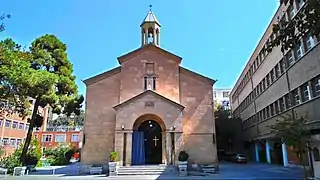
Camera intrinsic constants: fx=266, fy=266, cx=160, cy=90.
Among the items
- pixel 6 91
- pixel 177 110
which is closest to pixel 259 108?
pixel 177 110

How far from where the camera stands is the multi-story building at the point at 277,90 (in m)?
16.9

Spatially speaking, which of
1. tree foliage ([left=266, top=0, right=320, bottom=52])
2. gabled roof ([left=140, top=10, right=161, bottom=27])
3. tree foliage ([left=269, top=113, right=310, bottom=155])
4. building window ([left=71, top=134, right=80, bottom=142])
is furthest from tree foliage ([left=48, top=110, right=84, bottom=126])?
tree foliage ([left=266, top=0, right=320, bottom=52])

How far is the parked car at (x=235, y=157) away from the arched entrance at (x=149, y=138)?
41.2 feet

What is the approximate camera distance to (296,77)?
63.1 ft

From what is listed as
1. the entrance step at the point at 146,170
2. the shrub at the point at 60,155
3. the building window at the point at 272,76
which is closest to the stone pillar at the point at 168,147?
the entrance step at the point at 146,170

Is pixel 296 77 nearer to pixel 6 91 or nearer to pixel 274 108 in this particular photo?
pixel 274 108

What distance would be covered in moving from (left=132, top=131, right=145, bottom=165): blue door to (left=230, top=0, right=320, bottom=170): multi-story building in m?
9.68

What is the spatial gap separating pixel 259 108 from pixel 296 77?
1138 centimetres

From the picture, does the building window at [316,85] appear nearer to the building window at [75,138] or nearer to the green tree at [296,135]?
the green tree at [296,135]

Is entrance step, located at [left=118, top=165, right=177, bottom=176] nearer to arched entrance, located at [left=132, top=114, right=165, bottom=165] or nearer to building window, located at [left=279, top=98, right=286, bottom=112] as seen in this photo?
arched entrance, located at [left=132, top=114, right=165, bottom=165]

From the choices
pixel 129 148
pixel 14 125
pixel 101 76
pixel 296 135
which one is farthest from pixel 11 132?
pixel 296 135

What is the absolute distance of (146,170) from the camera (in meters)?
19.0

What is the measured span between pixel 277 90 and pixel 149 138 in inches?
482

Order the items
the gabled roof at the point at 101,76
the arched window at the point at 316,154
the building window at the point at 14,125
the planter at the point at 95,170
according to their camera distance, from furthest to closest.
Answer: the building window at the point at 14,125
the gabled roof at the point at 101,76
the planter at the point at 95,170
the arched window at the point at 316,154
